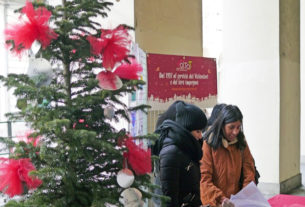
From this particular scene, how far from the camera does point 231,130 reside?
2.05m

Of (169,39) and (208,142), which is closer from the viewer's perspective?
(208,142)

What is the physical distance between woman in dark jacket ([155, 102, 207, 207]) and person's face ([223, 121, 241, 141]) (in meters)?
0.32

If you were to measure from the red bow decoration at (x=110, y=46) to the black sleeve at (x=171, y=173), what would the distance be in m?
0.78

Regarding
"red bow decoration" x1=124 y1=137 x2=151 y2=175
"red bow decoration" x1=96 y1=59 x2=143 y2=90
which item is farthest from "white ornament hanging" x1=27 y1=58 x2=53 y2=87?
"red bow decoration" x1=124 y1=137 x2=151 y2=175

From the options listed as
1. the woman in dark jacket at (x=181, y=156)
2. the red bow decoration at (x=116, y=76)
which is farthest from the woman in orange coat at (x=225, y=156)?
the red bow decoration at (x=116, y=76)

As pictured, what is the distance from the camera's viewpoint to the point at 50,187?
3.32 feet

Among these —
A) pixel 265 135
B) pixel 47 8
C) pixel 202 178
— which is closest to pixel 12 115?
pixel 47 8

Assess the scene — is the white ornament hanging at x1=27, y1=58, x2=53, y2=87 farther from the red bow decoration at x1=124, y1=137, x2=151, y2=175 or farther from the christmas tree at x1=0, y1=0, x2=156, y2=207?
the red bow decoration at x1=124, y1=137, x2=151, y2=175

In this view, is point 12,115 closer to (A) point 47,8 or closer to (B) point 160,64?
(A) point 47,8

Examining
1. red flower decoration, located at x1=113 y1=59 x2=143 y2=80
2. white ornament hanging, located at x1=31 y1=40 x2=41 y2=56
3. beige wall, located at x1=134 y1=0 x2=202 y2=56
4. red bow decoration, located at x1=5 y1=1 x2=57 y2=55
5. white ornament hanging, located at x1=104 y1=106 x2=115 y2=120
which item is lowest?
white ornament hanging, located at x1=104 y1=106 x2=115 y2=120

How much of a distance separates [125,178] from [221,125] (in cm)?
120

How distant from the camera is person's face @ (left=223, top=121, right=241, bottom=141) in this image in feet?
6.72

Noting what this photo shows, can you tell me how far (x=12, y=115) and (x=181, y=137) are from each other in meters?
0.94

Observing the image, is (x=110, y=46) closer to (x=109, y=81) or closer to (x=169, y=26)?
(x=109, y=81)
